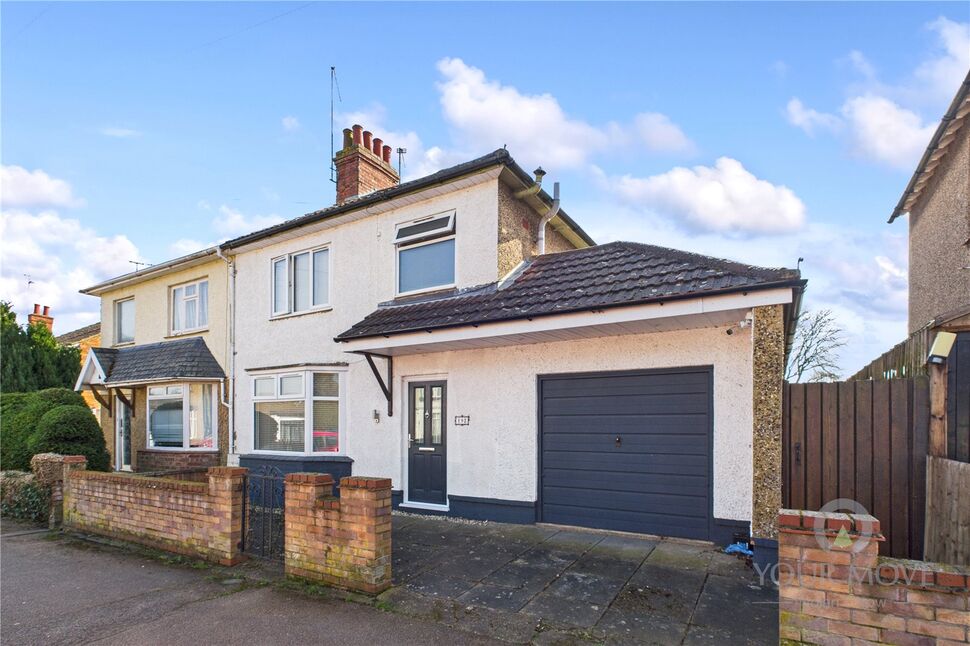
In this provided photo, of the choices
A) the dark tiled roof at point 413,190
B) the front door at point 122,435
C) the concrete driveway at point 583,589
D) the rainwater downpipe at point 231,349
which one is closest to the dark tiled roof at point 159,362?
the rainwater downpipe at point 231,349

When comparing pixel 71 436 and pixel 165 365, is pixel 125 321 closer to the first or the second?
pixel 165 365

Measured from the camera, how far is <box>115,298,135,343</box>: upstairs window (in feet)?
46.2

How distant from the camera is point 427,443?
8.34 meters

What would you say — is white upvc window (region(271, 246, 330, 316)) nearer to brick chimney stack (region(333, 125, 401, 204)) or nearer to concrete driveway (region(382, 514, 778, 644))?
brick chimney stack (region(333, 125, 401, 204))

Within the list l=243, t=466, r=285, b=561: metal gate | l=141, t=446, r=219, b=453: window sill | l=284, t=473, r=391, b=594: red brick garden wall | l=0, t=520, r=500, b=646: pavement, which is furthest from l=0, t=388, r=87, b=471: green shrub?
l=284, t=473, r=391, b=594: red brick garden wall

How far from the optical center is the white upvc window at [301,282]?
10.1 metres

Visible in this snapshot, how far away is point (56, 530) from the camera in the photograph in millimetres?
7879

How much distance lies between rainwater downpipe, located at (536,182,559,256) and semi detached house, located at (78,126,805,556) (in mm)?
40

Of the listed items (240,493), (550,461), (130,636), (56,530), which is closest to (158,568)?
(240,493)

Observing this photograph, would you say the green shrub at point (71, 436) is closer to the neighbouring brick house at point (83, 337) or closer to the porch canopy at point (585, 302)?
the porch canopy at point (585, 302)

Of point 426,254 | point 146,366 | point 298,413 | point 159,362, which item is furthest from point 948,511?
point 146,366

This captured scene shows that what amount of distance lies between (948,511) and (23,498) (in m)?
12.0

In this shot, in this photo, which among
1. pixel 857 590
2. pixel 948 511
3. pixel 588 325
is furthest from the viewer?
pixel 588 325

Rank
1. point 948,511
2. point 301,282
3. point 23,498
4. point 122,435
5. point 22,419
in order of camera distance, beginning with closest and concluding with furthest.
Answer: point 948,511 → point 23,498 → point 22,419 → point 301,282 → point 122,435
